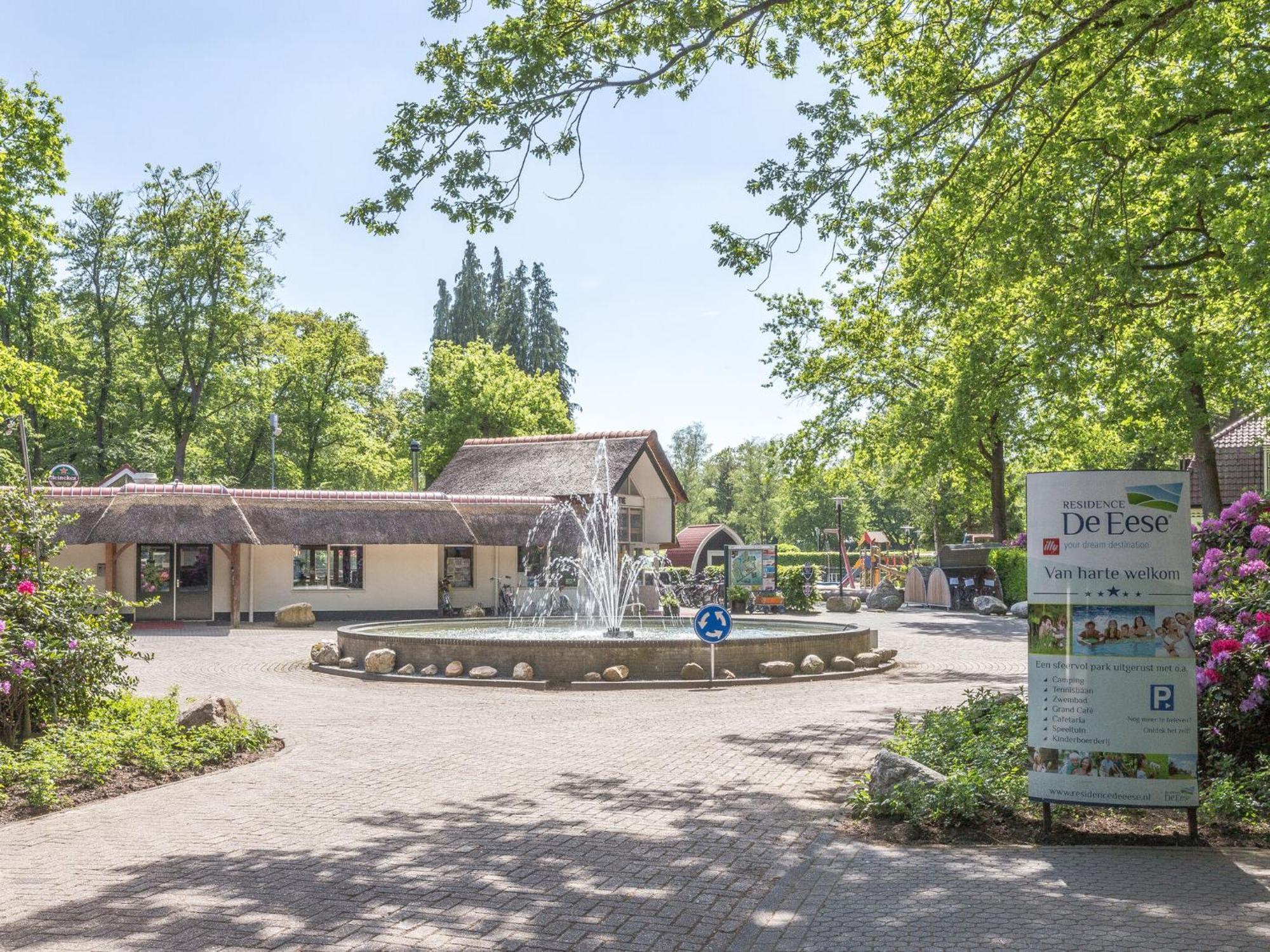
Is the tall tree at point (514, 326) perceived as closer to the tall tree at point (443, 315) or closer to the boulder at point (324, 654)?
the tall tree at point (443, 315)

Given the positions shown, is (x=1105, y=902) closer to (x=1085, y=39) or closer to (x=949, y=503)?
(x=1085, y=39)

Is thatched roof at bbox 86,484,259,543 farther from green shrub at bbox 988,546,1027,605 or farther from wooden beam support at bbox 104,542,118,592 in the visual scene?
green shrub at bbox 988,546,1027,605

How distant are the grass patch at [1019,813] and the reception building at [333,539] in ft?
87.6

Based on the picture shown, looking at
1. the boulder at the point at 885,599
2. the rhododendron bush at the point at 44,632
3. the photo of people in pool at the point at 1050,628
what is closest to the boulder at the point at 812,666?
the rhododendron bush at the point at 44,632

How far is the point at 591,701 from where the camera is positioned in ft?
50.4

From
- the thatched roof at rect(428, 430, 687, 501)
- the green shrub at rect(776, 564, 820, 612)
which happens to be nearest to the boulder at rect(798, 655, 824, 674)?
the green shrub at rect(776, 564, 820, 612)

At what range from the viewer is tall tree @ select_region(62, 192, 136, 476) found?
44.2 metres

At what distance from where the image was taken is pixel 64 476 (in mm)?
30938

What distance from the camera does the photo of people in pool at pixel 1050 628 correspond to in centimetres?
730

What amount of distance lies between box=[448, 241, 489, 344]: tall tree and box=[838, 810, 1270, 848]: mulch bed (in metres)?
64.3

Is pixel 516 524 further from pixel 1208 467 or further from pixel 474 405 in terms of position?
pixel 1208 467

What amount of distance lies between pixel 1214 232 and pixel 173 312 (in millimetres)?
40737

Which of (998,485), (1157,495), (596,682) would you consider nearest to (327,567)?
(596,682)

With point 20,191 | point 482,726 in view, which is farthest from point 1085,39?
point 20,191
